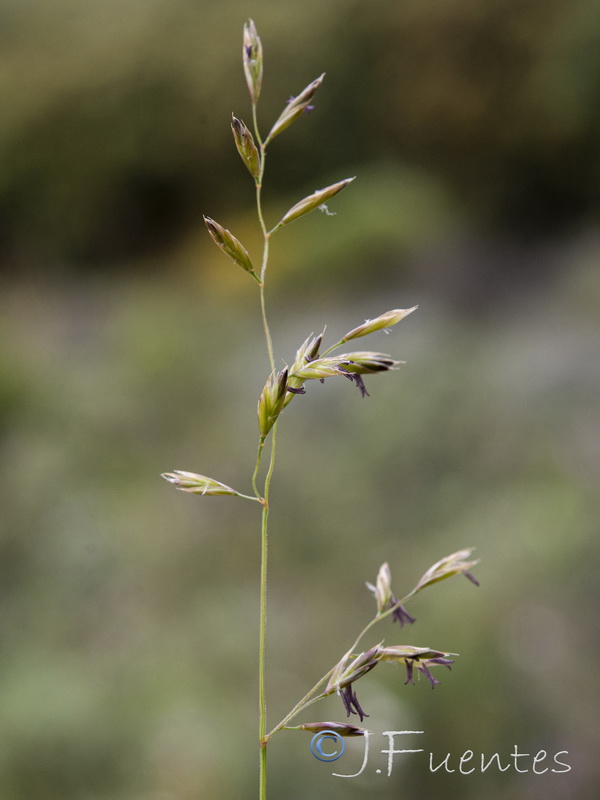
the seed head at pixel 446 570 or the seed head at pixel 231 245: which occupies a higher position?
the seed head at pixel 231 245

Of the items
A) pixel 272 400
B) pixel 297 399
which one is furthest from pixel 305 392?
pixel 297 399

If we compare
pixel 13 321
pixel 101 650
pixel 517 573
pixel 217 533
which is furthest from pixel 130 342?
A: pixel 517 573

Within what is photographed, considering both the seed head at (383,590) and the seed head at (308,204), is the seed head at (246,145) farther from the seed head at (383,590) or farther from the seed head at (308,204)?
the seed head at (383,590)

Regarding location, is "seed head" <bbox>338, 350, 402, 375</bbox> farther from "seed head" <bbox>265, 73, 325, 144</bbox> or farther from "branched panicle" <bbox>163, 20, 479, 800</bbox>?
"seed head" <bbox>265, 73, 325, 144</bbox>

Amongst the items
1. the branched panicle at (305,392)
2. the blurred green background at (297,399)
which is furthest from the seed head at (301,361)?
the blurred green background at (297,399)

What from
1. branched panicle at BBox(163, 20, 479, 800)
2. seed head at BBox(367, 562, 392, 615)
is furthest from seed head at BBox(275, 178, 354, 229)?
seed head at BBox(367, 562, 392, 615)

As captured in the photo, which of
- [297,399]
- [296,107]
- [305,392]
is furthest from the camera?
[297,399]

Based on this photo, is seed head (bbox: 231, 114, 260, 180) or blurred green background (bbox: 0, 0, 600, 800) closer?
seed head (bbox: 231, 114, 260, 180)

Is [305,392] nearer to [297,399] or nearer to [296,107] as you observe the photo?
[296,107]
